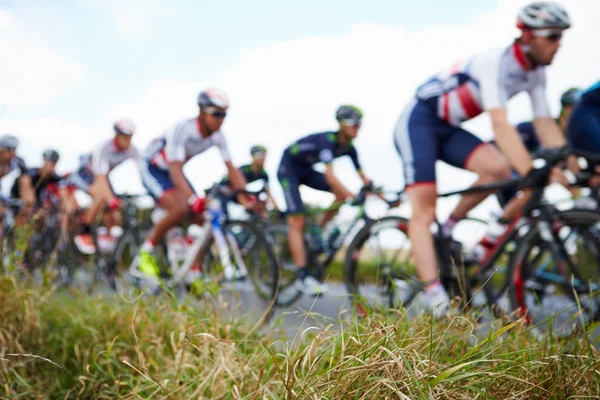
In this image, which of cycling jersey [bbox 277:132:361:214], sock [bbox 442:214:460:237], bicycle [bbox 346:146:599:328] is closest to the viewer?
bicycle [bbox 346:146:599:328]

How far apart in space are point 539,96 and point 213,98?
325cm

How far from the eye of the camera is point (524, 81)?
416 cm

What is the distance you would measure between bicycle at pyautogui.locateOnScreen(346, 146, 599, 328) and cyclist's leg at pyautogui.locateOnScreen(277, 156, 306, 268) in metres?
1.36

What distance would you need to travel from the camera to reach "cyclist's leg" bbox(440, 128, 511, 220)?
424 centimetres


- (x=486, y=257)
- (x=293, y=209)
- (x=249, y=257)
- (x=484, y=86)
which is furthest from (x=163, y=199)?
(x=484, y=86)

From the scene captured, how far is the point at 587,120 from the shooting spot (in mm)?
4508

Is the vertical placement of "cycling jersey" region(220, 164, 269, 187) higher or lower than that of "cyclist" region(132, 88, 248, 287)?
lower

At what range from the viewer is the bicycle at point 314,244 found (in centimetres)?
618

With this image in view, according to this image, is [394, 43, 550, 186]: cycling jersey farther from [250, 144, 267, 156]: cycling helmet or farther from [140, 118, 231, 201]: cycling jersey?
[250, 144, 267, 156]: cycling helmet

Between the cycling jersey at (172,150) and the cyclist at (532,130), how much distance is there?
3120 millimetres

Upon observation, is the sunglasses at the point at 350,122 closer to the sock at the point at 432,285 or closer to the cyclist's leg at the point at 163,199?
the cyclist's leg at the point at 163,199

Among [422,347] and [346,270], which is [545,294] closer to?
[346,270]

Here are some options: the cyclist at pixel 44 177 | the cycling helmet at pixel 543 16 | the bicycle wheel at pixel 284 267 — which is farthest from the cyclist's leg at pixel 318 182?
the cyclist at pixel 44 177

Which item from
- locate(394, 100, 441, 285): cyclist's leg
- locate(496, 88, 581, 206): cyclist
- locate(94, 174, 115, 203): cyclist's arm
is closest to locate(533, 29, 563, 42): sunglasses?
locate(394, 100, 441, 285): cyclist's leg
